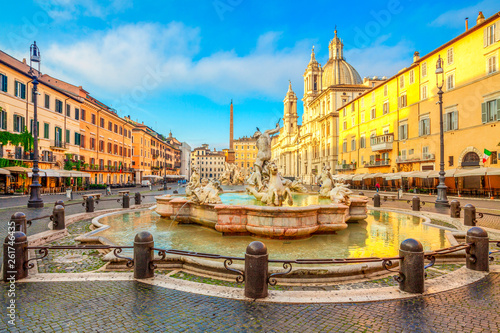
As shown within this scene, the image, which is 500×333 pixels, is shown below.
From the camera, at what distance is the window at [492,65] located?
2409cm

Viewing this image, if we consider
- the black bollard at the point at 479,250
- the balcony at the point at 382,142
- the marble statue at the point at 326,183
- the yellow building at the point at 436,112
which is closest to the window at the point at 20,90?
the marble statue at the point at 326,183

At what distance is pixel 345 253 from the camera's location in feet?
21.7

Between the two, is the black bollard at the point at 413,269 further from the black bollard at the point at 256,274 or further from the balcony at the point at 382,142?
the balcony at the point at 382,142

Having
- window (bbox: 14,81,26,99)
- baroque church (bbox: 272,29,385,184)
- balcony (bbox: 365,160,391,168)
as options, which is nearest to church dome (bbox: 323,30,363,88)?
baroque church (bbox: 272,29,385,184)

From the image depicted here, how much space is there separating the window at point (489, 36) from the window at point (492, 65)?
140 cm

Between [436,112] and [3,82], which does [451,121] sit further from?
[3,82]

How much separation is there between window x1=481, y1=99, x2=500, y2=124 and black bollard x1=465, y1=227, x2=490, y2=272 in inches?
989

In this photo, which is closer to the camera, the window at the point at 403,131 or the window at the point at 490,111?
the window at the point at 490,111

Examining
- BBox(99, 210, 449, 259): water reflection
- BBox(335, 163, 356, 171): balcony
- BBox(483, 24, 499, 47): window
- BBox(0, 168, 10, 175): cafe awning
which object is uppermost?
BBox(483, 24, 499, 47): window

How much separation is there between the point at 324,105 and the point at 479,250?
60.4 metres

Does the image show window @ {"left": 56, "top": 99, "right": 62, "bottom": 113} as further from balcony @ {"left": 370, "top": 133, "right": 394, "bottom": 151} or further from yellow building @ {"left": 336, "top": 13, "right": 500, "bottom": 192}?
balcony @ {"left": 370, "top": 133, "right": 394, "bottom": 151}

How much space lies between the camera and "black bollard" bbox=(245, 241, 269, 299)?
13.7ft

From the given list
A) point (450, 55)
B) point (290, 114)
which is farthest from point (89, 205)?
point (290, 114)

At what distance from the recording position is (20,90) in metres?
27.0
